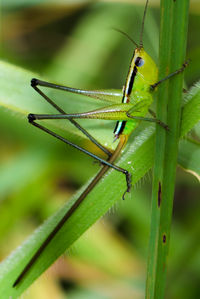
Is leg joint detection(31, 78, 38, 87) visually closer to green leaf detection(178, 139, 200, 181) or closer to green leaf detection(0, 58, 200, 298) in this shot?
green leaf detection(0, 58, 200, 298)

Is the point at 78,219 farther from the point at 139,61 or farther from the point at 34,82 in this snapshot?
the point at 139,61

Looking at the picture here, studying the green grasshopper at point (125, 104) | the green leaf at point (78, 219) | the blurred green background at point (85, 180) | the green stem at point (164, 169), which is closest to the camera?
the green stem at point (164, 169)

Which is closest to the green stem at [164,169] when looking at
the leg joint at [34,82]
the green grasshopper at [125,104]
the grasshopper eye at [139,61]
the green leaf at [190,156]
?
the green leaf at [190,156]

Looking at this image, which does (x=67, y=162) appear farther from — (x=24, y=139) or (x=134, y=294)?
(x=134, y=294)

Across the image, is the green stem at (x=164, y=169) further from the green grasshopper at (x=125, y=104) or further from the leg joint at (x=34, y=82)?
the leg joint at (x=34, y=82)

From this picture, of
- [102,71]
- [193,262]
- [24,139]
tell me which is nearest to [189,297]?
[193,262]

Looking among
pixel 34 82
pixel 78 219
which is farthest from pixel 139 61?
pixel 78 219
